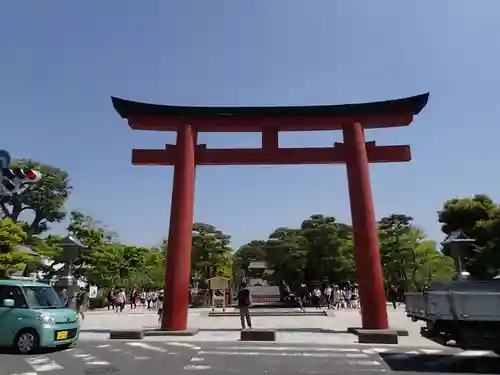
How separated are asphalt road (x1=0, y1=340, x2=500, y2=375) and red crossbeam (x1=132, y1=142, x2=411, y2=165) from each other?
6757mm

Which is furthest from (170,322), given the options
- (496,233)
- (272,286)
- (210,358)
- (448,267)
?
(448,267)

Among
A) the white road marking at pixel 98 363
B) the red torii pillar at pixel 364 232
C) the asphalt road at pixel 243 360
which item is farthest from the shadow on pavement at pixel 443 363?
the white road marking at pixel 98 363

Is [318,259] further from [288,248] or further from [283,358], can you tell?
[283,358]

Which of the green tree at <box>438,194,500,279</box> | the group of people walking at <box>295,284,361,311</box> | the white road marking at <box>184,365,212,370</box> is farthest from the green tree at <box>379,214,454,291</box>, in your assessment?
Result: the white road marking at <box>184,365,212,370</box>

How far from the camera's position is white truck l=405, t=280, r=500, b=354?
7527 millimetres

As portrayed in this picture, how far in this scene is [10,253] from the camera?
27797mm

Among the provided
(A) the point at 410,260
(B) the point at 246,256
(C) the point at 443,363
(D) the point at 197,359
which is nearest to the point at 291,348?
(D) the point at 197,359

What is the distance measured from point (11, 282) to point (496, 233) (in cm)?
3023

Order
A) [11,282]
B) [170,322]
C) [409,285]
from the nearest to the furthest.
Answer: [11,282], [170,322], [409,285]

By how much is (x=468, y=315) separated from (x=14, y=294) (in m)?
9.75

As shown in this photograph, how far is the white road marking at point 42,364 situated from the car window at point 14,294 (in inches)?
55.0

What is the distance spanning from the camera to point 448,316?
7.86 metres

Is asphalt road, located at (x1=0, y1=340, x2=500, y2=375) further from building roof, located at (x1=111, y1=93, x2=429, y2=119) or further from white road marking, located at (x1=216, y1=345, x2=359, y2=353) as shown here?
building roof, located at (x1=111, y1=93, x2=429, y2=119)

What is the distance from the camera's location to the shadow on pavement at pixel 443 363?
7.90 metres
